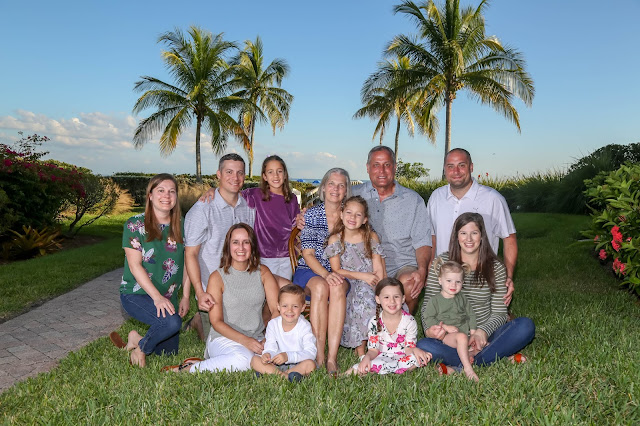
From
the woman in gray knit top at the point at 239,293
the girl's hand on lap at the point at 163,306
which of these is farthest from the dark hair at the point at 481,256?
the girl's hand on lap at the point at 163,306

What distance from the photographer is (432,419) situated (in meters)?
3.28

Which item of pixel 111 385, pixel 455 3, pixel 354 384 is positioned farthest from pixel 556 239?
pixel 455 3

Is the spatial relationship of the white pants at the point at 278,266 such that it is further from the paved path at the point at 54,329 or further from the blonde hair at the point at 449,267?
the paved path at the point at 54,329

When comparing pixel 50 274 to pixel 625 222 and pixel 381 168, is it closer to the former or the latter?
pixel 381 168

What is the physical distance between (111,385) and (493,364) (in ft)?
9.44

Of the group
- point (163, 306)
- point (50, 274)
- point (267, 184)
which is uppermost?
point (267, 184)

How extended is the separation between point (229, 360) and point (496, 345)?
2083 mm

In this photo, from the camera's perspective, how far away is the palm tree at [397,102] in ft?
92.8

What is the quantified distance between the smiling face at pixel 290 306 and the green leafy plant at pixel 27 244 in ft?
33.9

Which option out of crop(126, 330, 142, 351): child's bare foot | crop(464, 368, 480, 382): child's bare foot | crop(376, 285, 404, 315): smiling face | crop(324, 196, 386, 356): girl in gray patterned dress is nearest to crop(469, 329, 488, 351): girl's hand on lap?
crop(464, 368, 480, 382): child's bare foot

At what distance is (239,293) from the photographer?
4.46 metres

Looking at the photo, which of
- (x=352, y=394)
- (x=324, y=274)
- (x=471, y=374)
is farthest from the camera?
(x=324, y=274)

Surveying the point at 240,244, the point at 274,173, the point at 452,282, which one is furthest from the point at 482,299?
the point at 274,173

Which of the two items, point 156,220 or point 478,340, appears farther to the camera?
point 156,220
